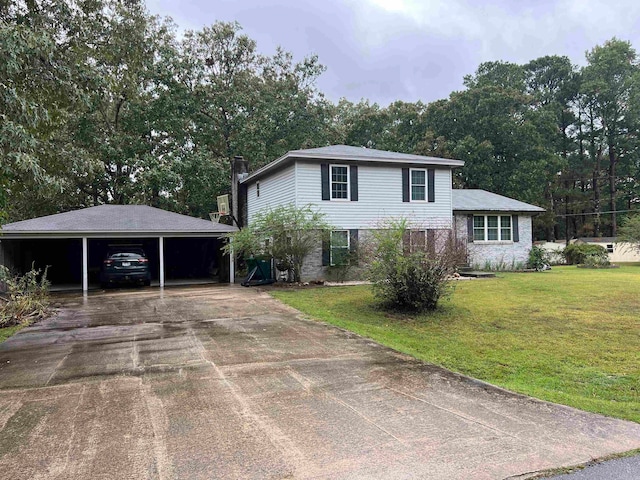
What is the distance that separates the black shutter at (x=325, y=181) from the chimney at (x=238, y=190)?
20.1 feet

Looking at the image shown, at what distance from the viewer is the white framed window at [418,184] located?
1797 cm

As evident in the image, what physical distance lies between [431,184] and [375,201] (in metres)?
2.67

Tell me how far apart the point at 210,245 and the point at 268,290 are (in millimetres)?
8832

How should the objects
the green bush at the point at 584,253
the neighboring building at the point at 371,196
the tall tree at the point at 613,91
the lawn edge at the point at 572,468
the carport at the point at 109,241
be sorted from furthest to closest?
the tall tree at the point at 613,91, the green bush at the point at 584,253, the neighboring building at the point at 371,196, the carport at the point at 109,241, the lawn edge at the point at 572,468

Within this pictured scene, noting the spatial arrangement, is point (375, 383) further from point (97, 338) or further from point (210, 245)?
point (210, 245)

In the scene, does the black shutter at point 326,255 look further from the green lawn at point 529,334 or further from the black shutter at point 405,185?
the black shutter at point 405,185

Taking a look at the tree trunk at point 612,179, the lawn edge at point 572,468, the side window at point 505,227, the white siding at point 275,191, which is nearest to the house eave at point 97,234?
the white siding at point 275,191

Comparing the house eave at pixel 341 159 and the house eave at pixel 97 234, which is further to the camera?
the house eave at pixel 341 159

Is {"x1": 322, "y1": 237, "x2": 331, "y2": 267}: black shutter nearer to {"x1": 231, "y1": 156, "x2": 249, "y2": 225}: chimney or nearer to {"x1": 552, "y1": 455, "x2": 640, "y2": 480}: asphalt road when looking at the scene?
{"x1": 231, "y1": 156, "x2": 249, "y2": 225}: chimney

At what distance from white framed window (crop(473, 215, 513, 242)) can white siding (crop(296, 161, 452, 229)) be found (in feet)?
8.88

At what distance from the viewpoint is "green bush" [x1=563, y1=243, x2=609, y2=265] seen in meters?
23.2

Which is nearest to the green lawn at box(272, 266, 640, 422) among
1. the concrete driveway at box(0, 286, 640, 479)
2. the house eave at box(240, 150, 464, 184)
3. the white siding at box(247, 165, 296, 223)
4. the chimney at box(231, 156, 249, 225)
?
the concrete driveway at box(0, 286, 640, 479)

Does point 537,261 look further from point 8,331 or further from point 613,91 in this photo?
point 613,91

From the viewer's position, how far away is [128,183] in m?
25.2
